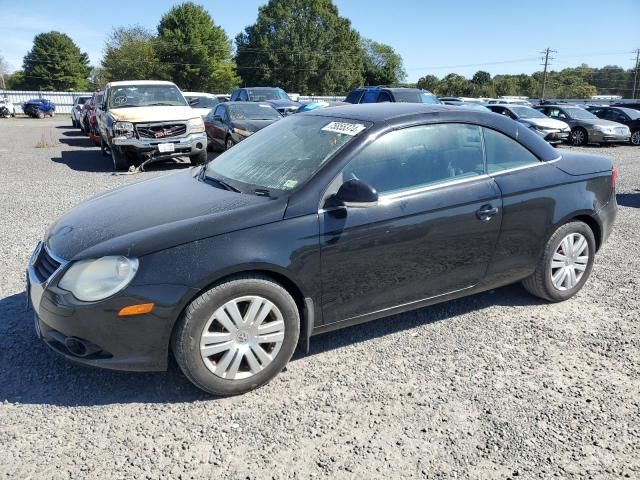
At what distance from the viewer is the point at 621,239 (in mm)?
5922

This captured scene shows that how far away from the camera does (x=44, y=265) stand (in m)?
2.93

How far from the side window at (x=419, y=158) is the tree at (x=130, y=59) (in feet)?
204

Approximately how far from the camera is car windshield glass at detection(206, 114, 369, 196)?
318cm

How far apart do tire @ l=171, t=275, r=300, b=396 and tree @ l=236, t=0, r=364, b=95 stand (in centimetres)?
7184

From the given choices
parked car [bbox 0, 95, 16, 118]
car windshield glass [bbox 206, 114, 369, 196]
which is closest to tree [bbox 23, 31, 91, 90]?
parked car [bbox 0, 95, 16, 118]

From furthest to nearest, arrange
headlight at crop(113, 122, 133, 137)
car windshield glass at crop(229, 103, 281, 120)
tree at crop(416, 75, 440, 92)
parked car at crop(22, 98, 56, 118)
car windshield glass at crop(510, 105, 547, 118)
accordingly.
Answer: tree at crop(416, 75, 440, 92)
parked car at crop(22, 98, 56, 118)
car windshield glass at crop(510, 105, 547, 118)
car windshield glass at crop(229, 103, 281, 120)
headlight at crop(113, 122, 133, 137)

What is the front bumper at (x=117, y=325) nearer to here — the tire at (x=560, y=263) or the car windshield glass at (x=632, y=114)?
the tire at (x=560, y=263)

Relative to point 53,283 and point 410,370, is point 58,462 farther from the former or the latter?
point 410,370

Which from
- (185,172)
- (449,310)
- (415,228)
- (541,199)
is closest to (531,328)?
(449,310)

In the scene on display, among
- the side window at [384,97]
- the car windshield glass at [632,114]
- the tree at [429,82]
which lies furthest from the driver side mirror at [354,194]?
the tree at [429,82]

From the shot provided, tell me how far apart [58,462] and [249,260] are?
4.33 feet

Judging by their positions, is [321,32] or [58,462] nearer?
[58,462]

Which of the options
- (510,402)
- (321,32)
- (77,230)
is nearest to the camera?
(510,402)

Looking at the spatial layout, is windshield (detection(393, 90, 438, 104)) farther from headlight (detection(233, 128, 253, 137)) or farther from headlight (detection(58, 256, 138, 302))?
headlight (detection(58, 256, 138, 302))
